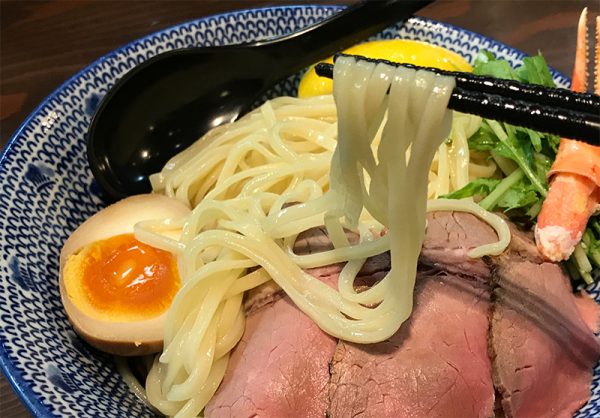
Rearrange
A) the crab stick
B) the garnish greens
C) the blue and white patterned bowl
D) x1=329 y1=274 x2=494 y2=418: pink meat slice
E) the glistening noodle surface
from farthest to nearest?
the garnish greens
the crab stick
the blue and white patterned bowl
x1=329 y1=274 x2=494 y2=418: pink meat slice
the glistening noodle surface

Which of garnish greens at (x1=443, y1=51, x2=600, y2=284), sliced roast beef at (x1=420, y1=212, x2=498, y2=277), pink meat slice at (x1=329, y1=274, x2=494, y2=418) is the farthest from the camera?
garnish greens at (x1=443, y1=51, x2=600, y2=284)

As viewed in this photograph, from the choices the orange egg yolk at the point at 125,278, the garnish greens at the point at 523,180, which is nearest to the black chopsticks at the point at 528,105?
the garnish greens at the point at 523,180

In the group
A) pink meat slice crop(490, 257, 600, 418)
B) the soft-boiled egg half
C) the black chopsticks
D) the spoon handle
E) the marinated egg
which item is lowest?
pink meat slice crop(490, 257, 600, 418)

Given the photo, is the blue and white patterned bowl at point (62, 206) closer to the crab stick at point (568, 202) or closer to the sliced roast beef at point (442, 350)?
the sliced roast beef at point (442, 350)

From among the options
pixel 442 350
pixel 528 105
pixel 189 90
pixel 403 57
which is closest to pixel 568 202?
pixel 442 350

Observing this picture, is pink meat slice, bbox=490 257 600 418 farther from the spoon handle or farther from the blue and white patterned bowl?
the spoon handle

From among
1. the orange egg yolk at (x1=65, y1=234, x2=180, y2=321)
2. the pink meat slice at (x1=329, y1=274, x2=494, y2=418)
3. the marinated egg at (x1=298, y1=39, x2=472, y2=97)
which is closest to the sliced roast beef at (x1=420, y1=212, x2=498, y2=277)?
the pink meat slice at (x1=329, y1=274, x2=494, y2=418)
